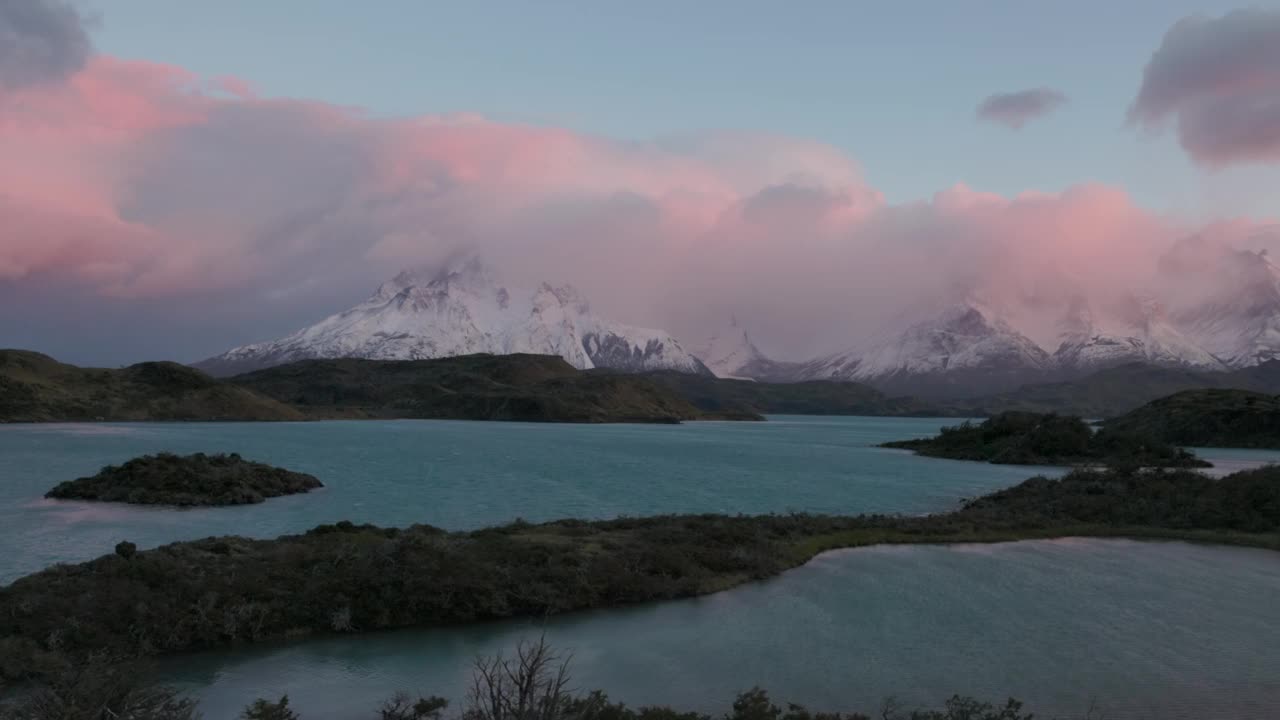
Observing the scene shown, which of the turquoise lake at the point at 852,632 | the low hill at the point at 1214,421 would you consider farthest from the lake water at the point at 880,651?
the low hill at the point at 1214,421

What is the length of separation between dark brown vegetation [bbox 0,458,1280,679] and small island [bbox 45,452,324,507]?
29.1 metres

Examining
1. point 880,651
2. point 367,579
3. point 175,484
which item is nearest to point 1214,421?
point 880,651

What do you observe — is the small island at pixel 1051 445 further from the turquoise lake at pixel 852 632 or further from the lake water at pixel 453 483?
the turquoise lake at pixel 852 632

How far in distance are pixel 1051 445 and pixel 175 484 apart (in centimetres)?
12221

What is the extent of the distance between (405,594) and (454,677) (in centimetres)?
637

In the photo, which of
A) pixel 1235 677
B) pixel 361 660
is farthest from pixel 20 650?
pixel 1235 677

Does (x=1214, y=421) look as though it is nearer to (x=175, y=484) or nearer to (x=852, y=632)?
(x=852, y=632)

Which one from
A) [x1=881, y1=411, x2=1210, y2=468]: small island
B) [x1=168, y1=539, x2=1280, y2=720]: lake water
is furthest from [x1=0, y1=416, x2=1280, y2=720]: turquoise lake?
[x1=881, y1=411, x2=1210, y2=468]: small island

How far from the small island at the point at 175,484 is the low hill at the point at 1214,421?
534 feet

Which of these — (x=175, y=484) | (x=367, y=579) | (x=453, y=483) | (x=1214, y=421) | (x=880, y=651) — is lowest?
(x=453, y=483)

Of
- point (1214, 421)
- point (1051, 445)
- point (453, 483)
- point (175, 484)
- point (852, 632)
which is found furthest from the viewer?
point (1214, 421)

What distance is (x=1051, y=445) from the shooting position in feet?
420

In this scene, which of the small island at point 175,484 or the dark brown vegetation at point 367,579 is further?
the small island at point 175,484

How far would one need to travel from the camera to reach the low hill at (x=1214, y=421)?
165375 mm
